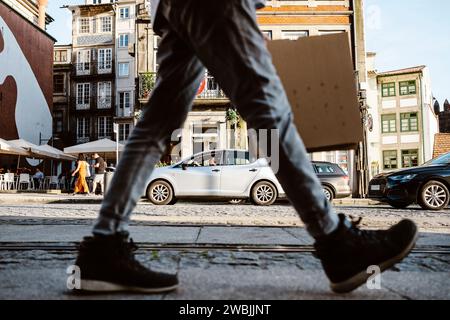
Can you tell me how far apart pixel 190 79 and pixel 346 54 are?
72cm

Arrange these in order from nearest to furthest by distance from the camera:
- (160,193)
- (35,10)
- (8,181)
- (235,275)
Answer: (235,275) < (160,193) < (8,181) < (35,10)

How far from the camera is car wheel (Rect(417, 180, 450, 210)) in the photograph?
10.5m

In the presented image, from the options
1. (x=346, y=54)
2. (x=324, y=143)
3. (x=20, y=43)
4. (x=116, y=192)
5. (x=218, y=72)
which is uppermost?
(x=20, y=43)

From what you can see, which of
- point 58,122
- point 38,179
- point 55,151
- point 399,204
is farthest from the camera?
point 58,122

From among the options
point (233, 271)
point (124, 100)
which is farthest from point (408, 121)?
point (233, 271)

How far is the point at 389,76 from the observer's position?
4034 centimetres

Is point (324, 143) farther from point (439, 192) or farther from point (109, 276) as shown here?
point (439, 192)

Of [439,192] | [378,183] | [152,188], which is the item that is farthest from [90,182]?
[439,192]

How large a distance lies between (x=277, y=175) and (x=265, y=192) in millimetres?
11170

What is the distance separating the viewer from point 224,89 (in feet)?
5.68

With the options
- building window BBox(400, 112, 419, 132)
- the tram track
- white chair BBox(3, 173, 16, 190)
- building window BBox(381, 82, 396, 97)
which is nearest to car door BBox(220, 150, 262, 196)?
the tram track

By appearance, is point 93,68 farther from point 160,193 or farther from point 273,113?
point 273,113

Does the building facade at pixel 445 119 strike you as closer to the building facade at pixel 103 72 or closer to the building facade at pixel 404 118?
the building facade at pixel 404 118
